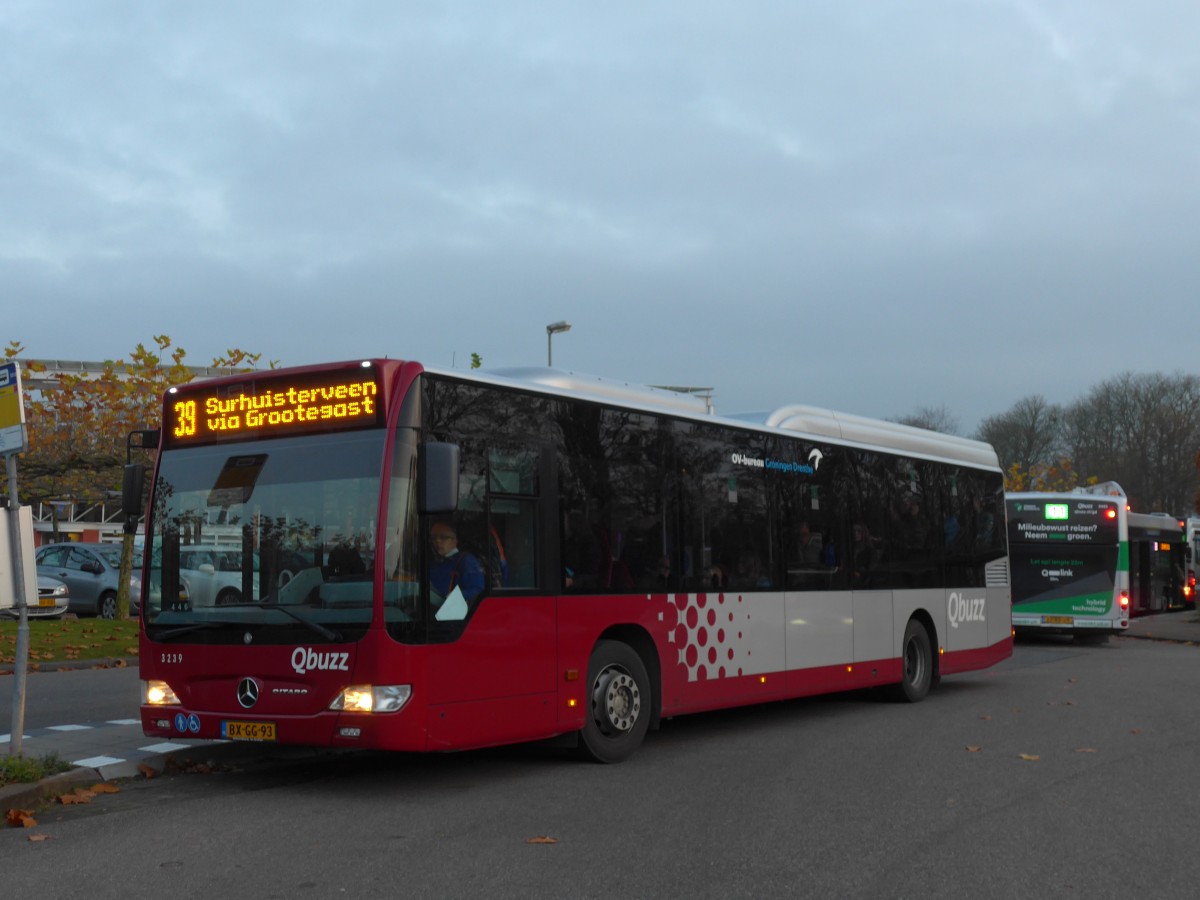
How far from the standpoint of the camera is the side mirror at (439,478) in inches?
344

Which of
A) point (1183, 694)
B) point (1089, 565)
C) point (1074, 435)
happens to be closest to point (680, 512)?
point (1183, 694)

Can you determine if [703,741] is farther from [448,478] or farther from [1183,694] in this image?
[1183,694]

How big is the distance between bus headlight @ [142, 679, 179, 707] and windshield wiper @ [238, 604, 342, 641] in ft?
3.32

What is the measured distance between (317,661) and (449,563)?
1053mm

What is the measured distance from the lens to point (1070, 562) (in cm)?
2784

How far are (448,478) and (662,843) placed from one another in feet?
8.76

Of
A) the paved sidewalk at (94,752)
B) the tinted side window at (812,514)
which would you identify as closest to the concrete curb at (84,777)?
the paved sidewalk at (94,752)

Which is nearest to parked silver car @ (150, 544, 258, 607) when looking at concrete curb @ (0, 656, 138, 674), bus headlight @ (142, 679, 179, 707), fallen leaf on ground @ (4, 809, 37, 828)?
bus headlight @ (142, 679, 179, 707)

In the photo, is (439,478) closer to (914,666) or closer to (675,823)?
(675,823)

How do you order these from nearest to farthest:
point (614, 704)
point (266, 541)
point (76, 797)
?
1. point (76, 797)
2. point (266, 541)
3. point (614, 704)

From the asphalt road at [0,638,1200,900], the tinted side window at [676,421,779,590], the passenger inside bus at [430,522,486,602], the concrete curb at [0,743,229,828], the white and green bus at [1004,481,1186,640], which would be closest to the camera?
the asphalt road at [0,638,1200,900]

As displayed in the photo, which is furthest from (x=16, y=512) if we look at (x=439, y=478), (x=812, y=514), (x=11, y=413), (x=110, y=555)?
(x=110, y=555)

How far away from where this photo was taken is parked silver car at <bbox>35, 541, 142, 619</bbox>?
3006 centimetres

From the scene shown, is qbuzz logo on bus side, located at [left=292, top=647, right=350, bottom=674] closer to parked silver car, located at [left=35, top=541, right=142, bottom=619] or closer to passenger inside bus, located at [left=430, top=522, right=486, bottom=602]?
passenger inside bus, located at [left=430, top=522, right=486, bottom=602]
